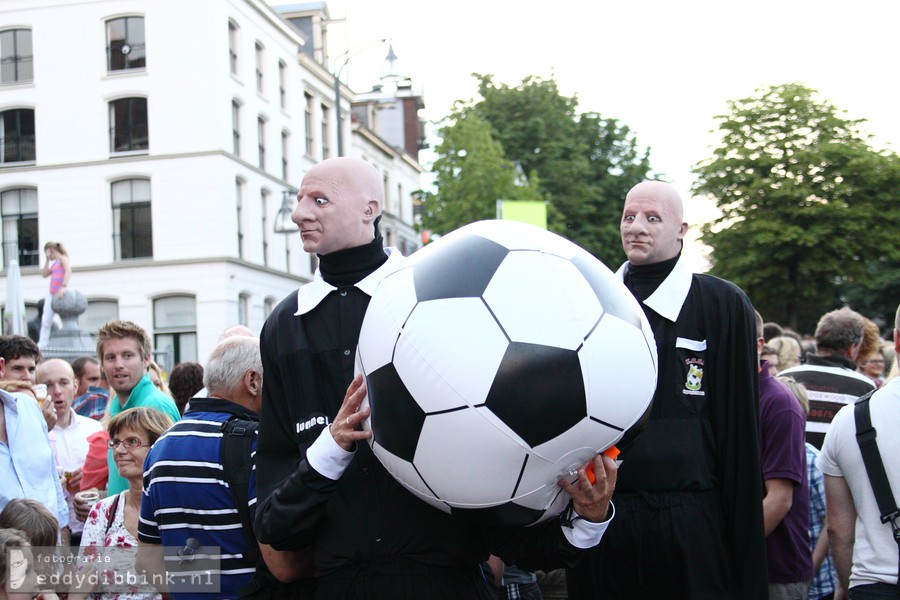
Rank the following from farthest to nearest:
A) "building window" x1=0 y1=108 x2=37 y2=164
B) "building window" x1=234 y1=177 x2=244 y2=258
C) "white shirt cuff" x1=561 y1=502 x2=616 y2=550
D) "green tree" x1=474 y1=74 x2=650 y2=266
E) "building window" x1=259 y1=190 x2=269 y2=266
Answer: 1. "green tree" x1=474 y1=74 x2=650 y2=266
2. "building window" x1=259 y1=190 x2=269 y2=266
3. "building window" x1=234 y1=177 x2=244 y2=258
4. "building window" x1=0 y1=108 x2=37 y2=164
5. "white shirt cuff" x1=561 y1=502 x2=616 y2=550

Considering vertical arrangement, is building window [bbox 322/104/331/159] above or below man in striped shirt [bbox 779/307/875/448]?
above

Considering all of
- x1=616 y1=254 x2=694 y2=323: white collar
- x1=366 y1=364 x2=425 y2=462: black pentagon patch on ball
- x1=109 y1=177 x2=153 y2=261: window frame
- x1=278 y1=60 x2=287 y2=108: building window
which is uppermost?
x1=278 y1=60 x2=287 y2=108: building window

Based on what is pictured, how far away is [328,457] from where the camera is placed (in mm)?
2811

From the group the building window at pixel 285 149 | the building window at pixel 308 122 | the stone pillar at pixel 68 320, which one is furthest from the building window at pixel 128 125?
the stone pillar at pixel 68 320

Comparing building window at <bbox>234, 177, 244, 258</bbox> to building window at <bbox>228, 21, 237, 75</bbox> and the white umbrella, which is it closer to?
building window at <bbox>228, 21, 237, 75</bbox>


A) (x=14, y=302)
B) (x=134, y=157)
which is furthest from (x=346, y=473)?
(x=134, y=157)

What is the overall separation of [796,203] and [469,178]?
21111mm

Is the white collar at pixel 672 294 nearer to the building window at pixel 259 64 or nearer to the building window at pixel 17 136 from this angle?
the building window at pixel 17 136

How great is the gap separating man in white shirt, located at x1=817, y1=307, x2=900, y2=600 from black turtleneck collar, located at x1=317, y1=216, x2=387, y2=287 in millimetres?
1991

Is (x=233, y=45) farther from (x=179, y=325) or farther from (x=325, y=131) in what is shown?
(x=179, y=325)

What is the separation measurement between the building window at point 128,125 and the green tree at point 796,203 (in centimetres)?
2757

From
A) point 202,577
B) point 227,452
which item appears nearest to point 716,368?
point 227,452

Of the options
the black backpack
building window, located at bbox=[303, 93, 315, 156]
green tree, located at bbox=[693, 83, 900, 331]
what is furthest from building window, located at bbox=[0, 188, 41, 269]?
the black backpack

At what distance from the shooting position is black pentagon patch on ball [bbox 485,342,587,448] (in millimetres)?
2434
